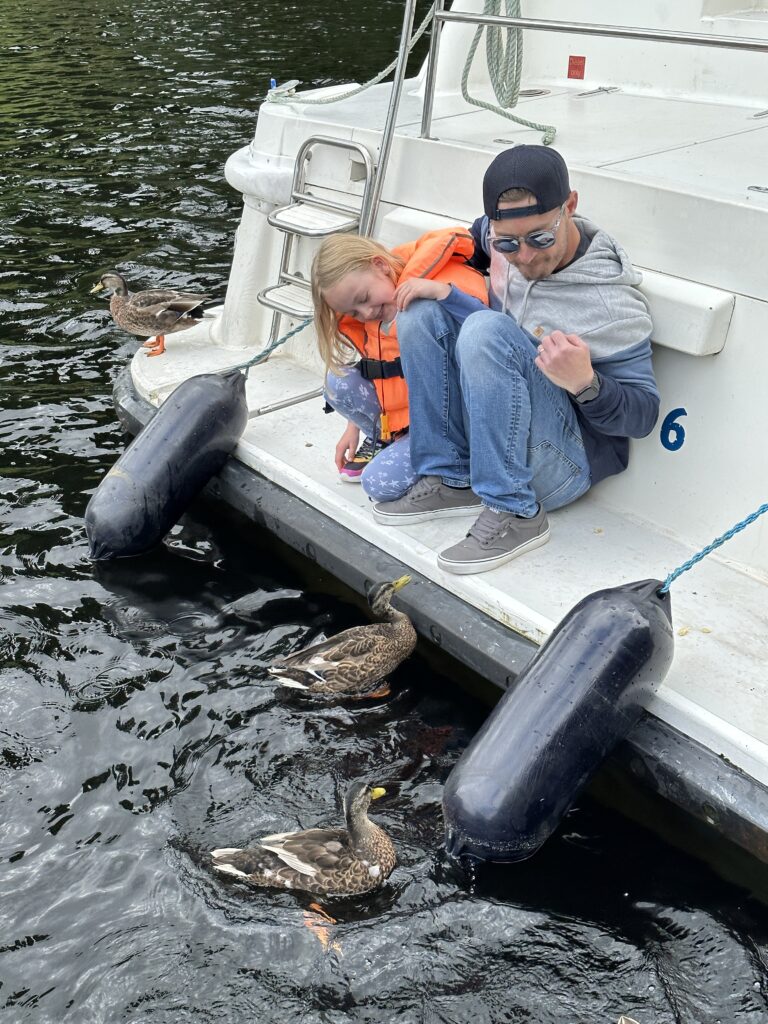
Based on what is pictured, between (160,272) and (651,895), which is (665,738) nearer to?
(651,895)

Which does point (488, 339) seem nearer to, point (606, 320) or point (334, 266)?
point (606, 320)

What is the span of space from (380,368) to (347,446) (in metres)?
0.52

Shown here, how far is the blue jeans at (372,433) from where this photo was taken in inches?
189

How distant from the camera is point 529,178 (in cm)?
386

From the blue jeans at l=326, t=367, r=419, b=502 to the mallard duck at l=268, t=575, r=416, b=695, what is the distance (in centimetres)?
45

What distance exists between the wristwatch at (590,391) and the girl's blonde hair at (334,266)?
3.15 feet

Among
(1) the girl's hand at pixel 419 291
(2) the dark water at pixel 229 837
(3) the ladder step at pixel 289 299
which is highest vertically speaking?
(1) the girl's hand at pixel 419 291

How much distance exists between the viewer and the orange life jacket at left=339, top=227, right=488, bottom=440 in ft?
14.7

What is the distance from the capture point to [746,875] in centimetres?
375

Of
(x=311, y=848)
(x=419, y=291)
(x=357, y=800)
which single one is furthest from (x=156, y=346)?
(x=311, y=848)

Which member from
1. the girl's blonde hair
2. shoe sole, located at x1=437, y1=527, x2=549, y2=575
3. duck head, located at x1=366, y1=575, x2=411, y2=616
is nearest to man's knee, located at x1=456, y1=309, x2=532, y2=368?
the girl's blonde hair

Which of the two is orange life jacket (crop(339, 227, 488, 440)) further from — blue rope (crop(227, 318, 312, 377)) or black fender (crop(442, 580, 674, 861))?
black fender (crop(442, 580, 674, 861))

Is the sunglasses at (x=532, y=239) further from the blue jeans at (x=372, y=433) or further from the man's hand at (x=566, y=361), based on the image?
the blue jeans at (x=372, y=433)

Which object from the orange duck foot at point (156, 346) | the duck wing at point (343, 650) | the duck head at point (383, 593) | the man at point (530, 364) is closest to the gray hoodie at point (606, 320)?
the man at point (530, 364)
